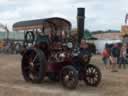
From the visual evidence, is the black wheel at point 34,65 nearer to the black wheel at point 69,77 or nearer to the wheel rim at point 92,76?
the black wheel at point 69,77

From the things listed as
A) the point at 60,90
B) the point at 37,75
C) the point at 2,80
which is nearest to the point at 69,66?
the point at 60,90

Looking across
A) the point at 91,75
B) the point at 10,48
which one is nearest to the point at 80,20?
the point at 91,75

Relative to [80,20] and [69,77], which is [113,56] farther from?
[69,77]

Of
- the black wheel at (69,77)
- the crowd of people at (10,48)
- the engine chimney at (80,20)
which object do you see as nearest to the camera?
the black wheel at (69,77)

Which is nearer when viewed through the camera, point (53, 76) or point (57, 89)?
point (57, 89)

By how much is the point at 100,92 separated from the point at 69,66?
1386mm

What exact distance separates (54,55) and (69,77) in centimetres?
140

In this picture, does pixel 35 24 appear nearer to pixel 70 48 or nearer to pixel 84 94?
pixel 70 48

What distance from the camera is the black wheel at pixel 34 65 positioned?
48.5ft

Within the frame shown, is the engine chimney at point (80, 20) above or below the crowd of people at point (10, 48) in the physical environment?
above

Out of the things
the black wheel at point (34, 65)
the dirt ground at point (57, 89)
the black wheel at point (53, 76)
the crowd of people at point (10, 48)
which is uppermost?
the black wheel at point (34, 65)

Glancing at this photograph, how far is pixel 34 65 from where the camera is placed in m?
15.5

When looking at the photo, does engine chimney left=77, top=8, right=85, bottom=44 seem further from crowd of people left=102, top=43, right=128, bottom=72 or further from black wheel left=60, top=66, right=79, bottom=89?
crowd of people left=102, top=43, right=128, bottom=72

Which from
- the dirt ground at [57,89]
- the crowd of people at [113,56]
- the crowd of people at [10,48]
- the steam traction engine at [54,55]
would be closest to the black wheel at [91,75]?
the steam traction engine at [54,55]
